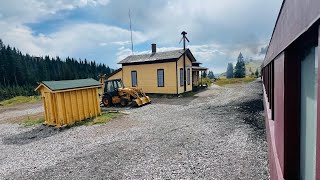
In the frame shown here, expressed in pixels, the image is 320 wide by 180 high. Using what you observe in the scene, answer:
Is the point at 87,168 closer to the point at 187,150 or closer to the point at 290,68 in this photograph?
the point at 187,150

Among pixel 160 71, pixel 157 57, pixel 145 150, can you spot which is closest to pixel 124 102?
pixel 160 71

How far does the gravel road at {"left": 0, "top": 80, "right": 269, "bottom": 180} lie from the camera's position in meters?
5.34

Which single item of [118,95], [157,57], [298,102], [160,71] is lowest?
[118,95]

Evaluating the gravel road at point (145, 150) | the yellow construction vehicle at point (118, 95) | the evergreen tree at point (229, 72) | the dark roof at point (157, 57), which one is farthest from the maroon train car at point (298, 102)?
the evergreen tree at point (229, 72)

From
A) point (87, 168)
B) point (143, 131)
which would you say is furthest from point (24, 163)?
point (143, 131)

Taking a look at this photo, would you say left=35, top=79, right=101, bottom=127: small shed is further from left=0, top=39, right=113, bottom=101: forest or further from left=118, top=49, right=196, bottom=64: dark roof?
left=0, top=39, right=113, bottom=101: forest

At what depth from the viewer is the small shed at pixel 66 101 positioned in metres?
10.5

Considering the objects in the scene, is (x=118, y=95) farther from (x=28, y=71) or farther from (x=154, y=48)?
(x=28, y=71)

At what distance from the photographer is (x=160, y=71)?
68.7 ft

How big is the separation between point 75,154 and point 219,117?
665cm

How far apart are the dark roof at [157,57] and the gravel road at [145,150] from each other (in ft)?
34.2

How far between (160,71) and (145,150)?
1459 cm

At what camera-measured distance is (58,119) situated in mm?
10586

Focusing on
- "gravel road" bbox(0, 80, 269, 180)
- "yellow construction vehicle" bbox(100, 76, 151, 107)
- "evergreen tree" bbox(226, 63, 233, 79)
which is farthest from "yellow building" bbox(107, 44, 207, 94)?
"evergreen tree" bbox(226, 63, 233, 79)
